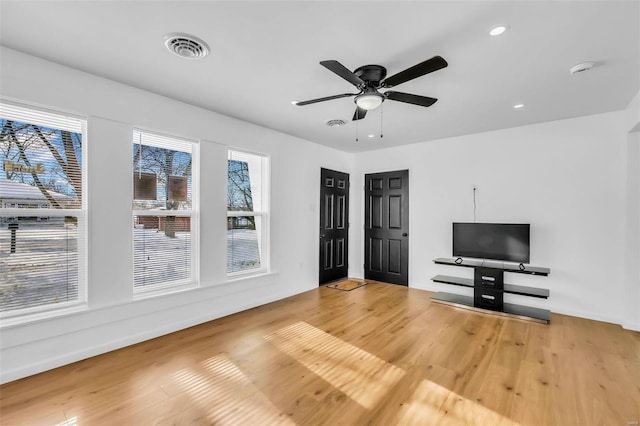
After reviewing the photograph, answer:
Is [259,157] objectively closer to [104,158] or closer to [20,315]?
[104,158]

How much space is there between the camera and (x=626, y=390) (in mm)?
2307

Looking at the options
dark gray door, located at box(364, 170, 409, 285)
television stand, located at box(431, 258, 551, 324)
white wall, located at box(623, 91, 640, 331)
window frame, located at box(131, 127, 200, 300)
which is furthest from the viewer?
dark gray door, located at box(364, 170, 409, 285)

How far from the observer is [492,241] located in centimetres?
431

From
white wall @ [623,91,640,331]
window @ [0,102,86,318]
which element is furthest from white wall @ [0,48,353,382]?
white wall @ [623,91,640,331]

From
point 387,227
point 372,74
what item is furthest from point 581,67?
point 387,227

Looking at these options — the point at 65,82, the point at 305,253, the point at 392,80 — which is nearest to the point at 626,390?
the point at 392,80

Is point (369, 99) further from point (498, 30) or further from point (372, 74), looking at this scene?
point (498, 30)

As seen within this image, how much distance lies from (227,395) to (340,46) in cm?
281

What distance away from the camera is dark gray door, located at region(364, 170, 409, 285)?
550 cm

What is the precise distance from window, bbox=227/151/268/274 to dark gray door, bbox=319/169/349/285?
52.1 inches

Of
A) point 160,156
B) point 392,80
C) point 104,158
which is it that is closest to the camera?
point 392,80

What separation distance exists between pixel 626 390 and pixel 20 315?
16.5 feet

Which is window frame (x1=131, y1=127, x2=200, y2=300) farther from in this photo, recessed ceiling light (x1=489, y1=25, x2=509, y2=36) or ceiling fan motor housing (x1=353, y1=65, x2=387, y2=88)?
recessed ceiling light (x1=489, y1=25, x2=509, y2=36)

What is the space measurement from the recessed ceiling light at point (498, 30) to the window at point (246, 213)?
3.24 m
